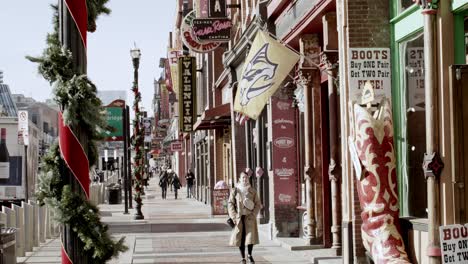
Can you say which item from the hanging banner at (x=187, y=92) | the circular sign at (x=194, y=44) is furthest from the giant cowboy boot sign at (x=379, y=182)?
the hanging banner at (x=187, y=92)

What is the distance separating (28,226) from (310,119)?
6.94 metres

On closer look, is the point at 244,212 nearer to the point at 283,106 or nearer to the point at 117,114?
the point at 283,106

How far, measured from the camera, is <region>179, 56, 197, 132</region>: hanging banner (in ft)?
140

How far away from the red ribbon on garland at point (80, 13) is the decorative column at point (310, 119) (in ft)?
44.7

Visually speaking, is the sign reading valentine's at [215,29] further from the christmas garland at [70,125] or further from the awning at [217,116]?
the christmas garland at [70,125]

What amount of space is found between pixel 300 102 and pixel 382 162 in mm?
8345

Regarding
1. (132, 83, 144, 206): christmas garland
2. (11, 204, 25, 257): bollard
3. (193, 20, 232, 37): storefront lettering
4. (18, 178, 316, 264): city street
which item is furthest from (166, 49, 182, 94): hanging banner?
(11, 204, 25, 257): bollard

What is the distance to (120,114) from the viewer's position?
3684cm

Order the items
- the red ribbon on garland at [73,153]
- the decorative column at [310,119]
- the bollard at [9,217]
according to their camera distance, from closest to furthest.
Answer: the red ribbon on garland at [73,153]
the bollard at [9,217]
the decorative column at [310,119]

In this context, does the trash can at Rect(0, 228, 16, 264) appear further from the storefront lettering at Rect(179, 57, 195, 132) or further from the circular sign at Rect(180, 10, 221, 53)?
the storefront lettering at Rect(179, 57, 195, 132)

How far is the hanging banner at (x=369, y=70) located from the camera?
499 inches

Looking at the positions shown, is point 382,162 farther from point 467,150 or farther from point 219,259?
point 219,259

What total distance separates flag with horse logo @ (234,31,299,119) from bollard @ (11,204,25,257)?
18.2ft

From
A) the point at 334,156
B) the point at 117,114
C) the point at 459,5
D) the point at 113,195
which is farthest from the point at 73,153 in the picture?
the point at 113,195
